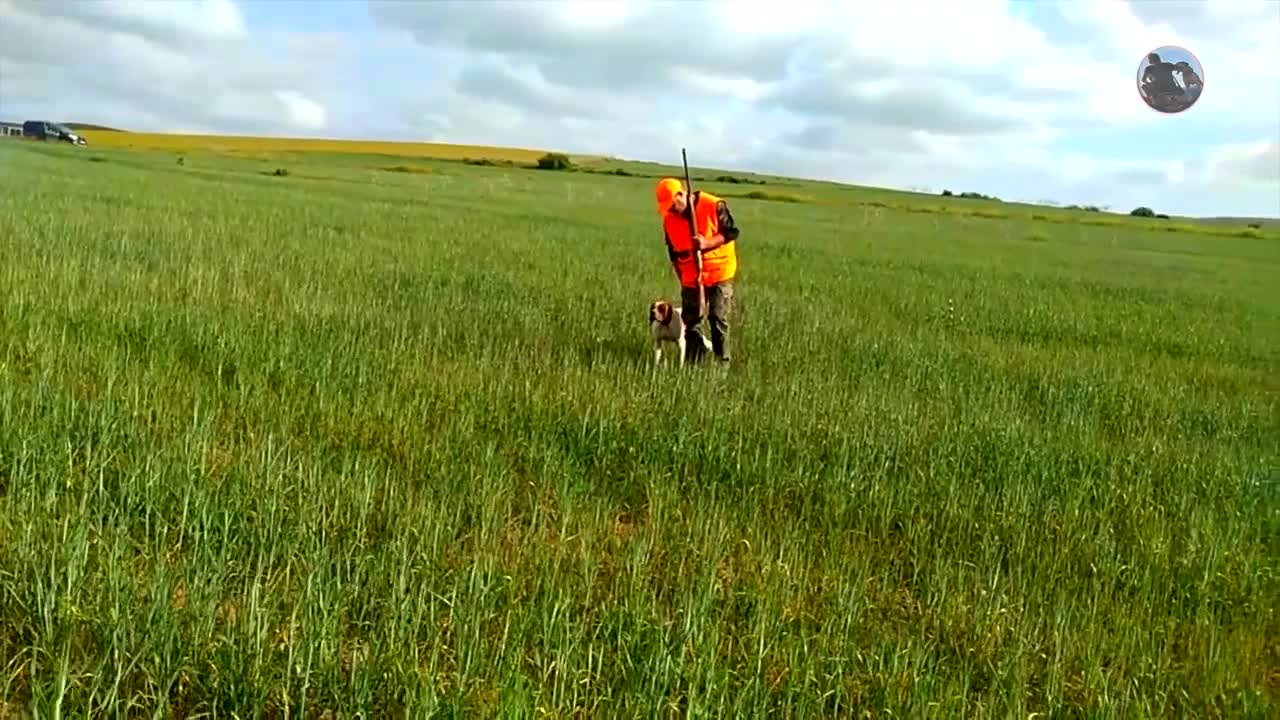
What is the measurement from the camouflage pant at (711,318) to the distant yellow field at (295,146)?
2956 inches

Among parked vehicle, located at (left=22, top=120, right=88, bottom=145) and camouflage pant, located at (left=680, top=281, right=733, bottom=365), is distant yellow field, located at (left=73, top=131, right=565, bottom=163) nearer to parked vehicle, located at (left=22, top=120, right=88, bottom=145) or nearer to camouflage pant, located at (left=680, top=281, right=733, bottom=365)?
parked vehicle, located at (left=22, top=120, right=88, bottom=145)

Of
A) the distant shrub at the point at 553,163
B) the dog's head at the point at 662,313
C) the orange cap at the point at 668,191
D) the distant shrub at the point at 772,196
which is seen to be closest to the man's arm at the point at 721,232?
the orange cap at the point at 668,191

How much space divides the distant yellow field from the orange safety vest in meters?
75.1

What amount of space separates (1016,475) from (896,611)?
230 cm

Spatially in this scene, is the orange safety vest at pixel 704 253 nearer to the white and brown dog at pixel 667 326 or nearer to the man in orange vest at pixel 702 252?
the man in orange vest at pixel 702 252

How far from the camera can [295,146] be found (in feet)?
293

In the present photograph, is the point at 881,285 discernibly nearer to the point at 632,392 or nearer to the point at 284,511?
the point at 632,392

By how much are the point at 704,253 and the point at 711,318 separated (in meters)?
0.71

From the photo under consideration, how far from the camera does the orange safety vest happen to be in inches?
365

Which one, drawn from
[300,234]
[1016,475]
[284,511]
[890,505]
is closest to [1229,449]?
[1016,475]

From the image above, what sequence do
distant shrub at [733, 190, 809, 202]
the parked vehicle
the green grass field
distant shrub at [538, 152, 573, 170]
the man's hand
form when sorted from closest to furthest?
the green grass field
the man's hand
distant shrub at [733, 190, 809, 202]
the parked vehicle
distant shrub at [538, 152, 573, 170]

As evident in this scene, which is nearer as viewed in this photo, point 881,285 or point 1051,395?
point 1051,395

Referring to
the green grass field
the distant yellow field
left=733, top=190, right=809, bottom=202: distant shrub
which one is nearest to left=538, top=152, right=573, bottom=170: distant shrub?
the distant yellow field

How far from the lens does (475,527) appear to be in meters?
4.66
